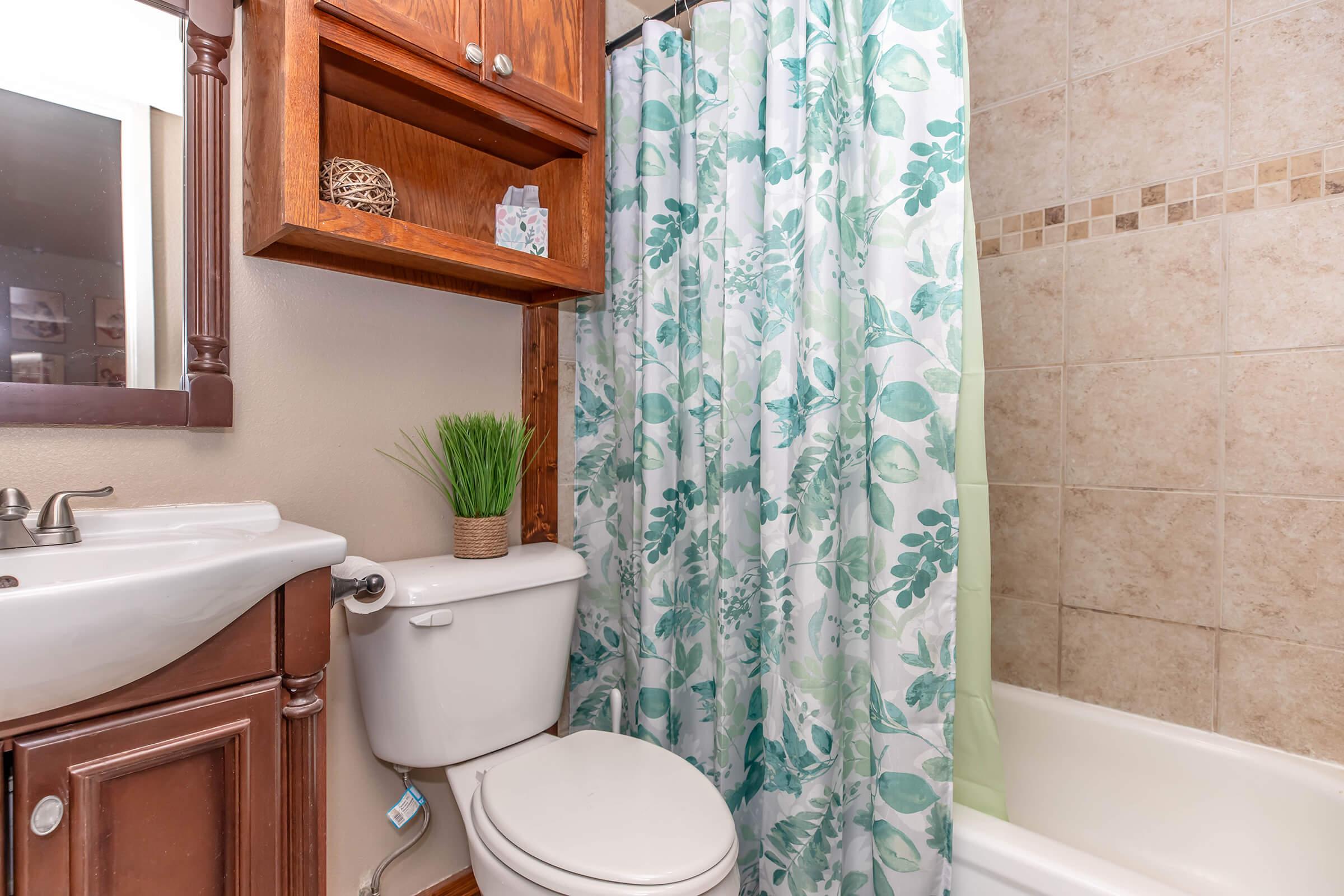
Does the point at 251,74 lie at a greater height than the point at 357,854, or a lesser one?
greater

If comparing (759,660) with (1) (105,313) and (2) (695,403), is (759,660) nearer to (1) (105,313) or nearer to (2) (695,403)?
Answer: (2) (695,403)

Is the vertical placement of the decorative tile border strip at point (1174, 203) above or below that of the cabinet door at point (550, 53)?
below

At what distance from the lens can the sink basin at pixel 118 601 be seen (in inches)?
22.9

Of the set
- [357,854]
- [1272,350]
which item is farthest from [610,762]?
[1272,350]

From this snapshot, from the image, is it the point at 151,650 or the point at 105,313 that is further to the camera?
the point at 105,313

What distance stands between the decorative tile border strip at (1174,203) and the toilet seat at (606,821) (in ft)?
4.65

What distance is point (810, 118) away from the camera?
115 cm

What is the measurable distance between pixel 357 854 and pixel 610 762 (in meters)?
0.59

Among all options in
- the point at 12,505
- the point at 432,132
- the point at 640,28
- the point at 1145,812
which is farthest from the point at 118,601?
the point at 1145,812

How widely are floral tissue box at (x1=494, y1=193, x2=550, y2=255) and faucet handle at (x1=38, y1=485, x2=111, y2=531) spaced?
857 mm

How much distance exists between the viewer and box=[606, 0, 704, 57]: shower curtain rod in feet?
5.13

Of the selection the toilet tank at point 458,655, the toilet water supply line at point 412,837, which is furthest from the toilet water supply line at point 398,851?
the toilet tank at point 458,655

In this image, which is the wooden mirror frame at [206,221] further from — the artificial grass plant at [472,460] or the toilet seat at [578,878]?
the toilet seat at [578,878]

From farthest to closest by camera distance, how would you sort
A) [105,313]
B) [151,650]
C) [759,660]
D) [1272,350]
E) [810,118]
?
[759,660], [1272,350], [810,118], [105,313], [151,650]
